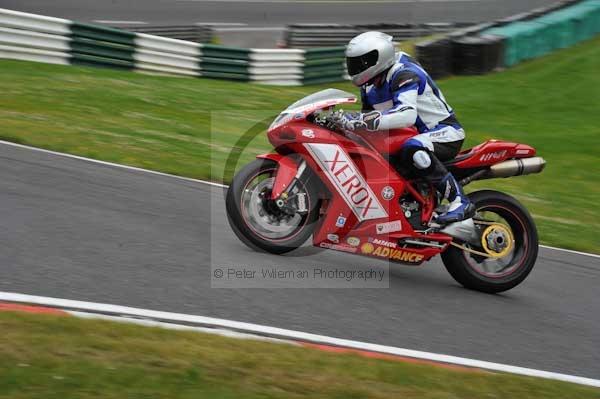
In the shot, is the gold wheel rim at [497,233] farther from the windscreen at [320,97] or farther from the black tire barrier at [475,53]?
the black tire barrier at [475,53]

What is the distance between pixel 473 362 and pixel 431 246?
5.27 feet

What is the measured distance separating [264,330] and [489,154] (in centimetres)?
271

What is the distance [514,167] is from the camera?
7.21 meters

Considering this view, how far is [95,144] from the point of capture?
1053 centimetres

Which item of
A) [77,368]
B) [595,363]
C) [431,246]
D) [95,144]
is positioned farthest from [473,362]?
[95,144]

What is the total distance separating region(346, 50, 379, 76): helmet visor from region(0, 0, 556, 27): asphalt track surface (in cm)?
1818

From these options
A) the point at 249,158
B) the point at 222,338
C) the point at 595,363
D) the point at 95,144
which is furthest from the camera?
the point at 249,158

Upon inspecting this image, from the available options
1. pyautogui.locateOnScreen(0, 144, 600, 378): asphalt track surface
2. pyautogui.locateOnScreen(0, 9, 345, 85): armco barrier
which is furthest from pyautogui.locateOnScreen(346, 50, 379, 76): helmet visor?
pyautogui.locateOnScreen(0, 9, 345, 85): armco barrier

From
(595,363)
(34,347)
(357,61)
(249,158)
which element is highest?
(357,61)

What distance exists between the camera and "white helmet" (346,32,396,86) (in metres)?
6.70

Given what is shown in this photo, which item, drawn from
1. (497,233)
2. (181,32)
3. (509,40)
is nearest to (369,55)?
(497,233)

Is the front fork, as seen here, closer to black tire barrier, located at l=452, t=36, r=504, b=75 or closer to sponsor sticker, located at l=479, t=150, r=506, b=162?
sponsor sticker, located at l=479, t=150, r=506, b=162

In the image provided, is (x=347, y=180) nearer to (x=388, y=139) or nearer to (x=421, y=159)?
(x=388, y=139)

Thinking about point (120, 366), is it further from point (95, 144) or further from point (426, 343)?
point (95, 144)
